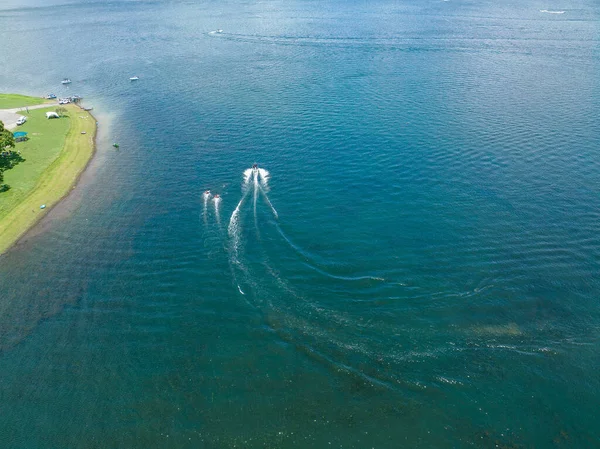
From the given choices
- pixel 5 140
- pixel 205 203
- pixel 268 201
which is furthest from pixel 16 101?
pixel 268 201

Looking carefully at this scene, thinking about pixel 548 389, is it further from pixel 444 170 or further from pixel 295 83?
pixel 295 83

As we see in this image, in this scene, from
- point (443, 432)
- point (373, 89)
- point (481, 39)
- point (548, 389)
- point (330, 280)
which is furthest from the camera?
point (481, 39)

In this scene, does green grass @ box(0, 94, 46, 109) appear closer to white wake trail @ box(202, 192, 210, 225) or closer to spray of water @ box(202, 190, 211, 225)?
spray of water @ box(202, 190, 211, 225)

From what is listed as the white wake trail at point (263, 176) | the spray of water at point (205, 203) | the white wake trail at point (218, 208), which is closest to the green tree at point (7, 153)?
the spray of water at point (205, 203)

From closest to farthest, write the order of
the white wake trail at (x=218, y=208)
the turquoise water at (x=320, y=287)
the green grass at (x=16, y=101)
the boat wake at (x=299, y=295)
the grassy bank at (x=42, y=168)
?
the turquoise water at (x=320, y=287), the boat wake at (x=299, y=295), the white wake trail at (x=218, y=208), the grassy bank at (x=42, y=168), the green grass at (x=16, y=101)

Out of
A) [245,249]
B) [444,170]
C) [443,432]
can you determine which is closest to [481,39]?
[444,170]

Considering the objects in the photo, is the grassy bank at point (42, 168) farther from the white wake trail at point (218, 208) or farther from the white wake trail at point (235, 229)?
the white wake trail at point (235, 229)

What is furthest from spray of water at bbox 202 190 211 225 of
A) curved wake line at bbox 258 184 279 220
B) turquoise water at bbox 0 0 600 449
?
curved wake line at bbox 258 184 279 220
